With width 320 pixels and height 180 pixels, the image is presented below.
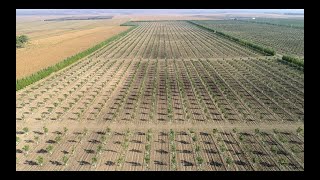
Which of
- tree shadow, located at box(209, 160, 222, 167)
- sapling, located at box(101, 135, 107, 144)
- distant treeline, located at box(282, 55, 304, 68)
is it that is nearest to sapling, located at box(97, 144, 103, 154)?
sapling, located at box(101, 135, 107, 144)

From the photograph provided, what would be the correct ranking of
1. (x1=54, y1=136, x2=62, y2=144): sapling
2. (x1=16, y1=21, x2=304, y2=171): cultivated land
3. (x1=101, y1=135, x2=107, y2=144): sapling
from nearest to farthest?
(x1=16, y1=21, x2=304, y2=171): cultivated land
(x1=101, y1=135, x2=107, y2=144): sapling
(x1=54, y1=136, x2=62, y2=144): sapling

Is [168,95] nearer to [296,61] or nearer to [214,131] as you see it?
[214,131]

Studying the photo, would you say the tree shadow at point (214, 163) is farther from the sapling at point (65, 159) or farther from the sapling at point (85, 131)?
the sapling at point (85, 131)

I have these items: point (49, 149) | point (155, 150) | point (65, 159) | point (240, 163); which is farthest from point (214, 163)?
point (49, 149)

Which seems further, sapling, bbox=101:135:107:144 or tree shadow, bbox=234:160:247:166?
sapling, bbox=101:135:107:144

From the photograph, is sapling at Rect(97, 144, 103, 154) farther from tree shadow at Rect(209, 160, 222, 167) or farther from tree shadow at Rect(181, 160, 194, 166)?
tree shadow at Rect(209, 160, 222, 167)

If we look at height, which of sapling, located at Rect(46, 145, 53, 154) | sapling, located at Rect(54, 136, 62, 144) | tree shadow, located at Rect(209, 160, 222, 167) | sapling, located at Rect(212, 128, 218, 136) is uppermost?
sapling, located at Rect(212, 128, 218, 136)
